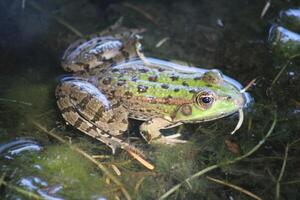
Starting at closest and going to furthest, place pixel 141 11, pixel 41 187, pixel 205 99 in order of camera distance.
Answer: pixel 41 187
pixel 205 99
pixel 141 11

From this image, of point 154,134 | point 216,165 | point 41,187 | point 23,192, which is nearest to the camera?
point 23,192

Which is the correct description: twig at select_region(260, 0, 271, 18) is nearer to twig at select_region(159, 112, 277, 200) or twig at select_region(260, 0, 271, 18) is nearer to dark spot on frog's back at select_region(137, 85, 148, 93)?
twig at select_region(159, 112, 277, 200)

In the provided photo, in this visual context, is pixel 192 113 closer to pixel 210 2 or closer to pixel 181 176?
pixel 181 176

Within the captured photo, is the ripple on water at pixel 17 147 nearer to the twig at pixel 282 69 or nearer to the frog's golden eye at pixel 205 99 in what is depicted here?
the frog's golden eye at pixel 205 99

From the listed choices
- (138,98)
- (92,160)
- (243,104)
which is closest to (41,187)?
(92,160)

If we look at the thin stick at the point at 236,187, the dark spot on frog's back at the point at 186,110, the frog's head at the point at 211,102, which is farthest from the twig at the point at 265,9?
the thin stick at the point at 236,187

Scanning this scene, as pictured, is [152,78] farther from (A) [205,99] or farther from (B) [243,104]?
(B) [243,104]

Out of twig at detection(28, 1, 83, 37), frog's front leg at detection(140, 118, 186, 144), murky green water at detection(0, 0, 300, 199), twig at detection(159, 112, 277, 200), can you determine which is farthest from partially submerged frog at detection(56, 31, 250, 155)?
twig at detection(28, 1, 83, 37)

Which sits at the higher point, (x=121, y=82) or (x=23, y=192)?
(x=121, y=82)
